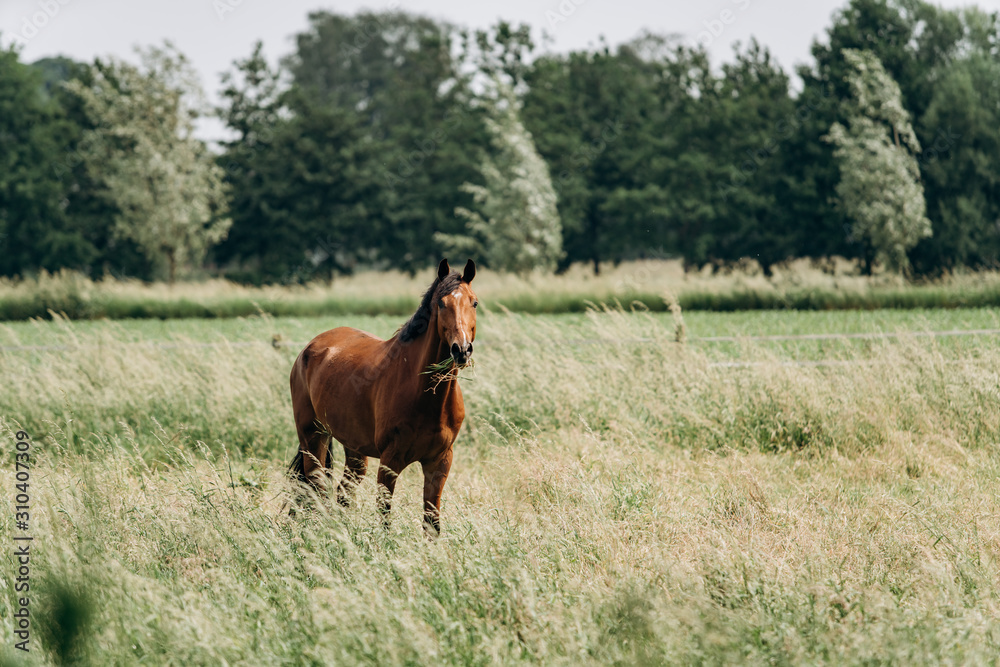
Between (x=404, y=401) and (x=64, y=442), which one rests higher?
(x=404, y=401)

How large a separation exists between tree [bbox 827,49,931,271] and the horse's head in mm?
30685

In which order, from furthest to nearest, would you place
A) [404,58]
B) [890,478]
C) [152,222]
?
[404,58] < [152,222] < [890,478]

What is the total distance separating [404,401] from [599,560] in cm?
149

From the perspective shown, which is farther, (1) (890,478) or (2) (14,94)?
(2) (14,94)

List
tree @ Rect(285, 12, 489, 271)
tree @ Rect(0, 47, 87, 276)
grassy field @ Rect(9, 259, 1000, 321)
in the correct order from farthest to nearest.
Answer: tree @ Rect(285, 12, 489, 271) → tree @ Rect(0, 47, 87, 276) → grassy field @ Rect(9, 259, 1000, 321)

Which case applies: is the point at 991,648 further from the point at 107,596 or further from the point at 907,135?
the point at 907,135

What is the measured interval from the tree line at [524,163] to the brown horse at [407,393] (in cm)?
3091

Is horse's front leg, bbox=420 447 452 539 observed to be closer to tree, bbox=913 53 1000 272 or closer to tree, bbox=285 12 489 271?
tree, bbox=913 53 1000 272

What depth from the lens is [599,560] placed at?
4.83 metres

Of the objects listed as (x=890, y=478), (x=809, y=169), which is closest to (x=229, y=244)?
(x=809, y=169)

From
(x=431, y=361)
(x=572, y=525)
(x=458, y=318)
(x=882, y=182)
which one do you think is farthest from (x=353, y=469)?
(x=882, y=182)

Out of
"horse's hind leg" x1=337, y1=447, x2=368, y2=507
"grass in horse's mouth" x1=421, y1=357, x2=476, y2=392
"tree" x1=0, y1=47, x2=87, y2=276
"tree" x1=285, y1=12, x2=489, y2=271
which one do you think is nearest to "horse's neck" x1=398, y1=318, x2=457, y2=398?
"grass in horse's mouth" x1=421, y1=357, x2=476, y2=392

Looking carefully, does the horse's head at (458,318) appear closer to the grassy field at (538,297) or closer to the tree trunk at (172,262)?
the grassy field at (538,297)

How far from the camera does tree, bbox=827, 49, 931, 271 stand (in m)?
31.3
